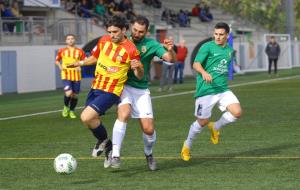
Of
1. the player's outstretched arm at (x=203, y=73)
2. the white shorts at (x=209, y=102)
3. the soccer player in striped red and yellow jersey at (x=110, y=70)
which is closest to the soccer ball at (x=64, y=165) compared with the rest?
the soccer player in striped red and yellow jersey at (x=110, y=70)

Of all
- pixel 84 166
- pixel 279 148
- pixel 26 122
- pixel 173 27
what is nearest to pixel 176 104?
pixel 26 122

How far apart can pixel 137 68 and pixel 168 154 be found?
8.23ft

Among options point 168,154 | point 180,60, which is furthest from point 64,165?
point 180,60

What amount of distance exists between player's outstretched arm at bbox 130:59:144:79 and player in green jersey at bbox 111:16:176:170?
→ 0.32 meters

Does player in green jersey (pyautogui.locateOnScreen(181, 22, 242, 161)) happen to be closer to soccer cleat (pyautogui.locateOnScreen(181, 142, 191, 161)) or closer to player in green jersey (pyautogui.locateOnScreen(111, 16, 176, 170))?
soccer cleat (pyautogui.locateOnScreen(181, 142, 191, 161))

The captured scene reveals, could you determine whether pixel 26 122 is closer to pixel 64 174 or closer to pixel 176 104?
pixel 176 104

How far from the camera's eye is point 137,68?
10.3 m

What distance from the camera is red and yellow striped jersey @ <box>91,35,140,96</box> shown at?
10578 mm

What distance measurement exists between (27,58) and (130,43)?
2259 centimetres

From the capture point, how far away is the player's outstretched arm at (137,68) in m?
10.2

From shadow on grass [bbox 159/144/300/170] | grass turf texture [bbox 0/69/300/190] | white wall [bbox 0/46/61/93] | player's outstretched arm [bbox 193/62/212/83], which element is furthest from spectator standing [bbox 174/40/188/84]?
player's outstretched arm [bbox 193/62/212/83]

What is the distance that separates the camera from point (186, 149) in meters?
11.8

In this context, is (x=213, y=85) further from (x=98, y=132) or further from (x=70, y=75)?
(x=70, y=75)

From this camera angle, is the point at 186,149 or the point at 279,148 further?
the point at 279,148
